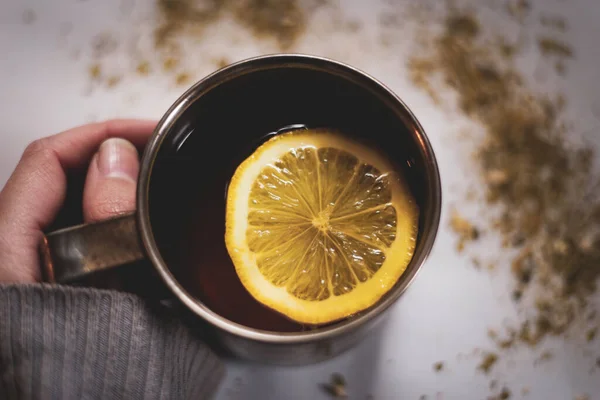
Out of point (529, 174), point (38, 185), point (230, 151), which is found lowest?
point (38, 185)

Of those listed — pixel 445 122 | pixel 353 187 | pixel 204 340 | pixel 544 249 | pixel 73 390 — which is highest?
pixel 445 122

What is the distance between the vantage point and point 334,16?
0.94 metres

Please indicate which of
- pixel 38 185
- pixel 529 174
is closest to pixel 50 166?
pixel 38 185

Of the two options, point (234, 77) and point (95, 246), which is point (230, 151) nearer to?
point (234, 77)

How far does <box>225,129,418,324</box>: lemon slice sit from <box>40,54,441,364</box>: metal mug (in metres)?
0.04

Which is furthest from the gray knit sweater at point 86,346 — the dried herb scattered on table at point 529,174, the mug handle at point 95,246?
the dried herb scattered on table at point 529,174

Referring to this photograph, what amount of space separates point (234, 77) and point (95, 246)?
0.80ft

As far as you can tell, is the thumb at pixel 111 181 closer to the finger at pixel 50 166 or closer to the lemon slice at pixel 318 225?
the finger at pixel 50 166

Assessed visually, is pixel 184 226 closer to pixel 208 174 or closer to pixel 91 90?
pixel 208 174

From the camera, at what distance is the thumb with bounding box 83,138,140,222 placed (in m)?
0.68

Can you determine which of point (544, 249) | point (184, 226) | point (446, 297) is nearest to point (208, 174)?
point (184, 226)

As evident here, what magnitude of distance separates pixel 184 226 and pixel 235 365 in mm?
224

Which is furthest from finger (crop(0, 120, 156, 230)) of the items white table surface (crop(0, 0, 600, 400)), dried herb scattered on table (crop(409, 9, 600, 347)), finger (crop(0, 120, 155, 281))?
dried herb scattered on table (crop(409, 9, 600, 347))

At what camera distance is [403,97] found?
2.93ft
